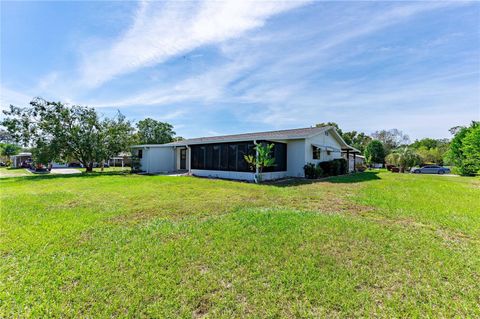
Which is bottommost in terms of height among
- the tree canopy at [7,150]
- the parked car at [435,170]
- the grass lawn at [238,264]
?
the grass lawn at [238,264]

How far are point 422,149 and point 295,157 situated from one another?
41.3m

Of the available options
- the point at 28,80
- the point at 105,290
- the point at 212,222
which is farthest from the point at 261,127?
the point at 105,290

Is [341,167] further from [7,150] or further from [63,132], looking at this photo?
[7,150]

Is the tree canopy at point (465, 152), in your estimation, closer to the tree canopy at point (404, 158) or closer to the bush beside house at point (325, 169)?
the tree canopy at point (404, 158)

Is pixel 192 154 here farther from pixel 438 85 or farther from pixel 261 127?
pixel 438 85

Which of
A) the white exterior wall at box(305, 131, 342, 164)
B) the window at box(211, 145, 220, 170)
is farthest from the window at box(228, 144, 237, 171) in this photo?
the white exterior wall at box(305, 131, 342, 164)

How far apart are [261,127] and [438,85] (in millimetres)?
16947

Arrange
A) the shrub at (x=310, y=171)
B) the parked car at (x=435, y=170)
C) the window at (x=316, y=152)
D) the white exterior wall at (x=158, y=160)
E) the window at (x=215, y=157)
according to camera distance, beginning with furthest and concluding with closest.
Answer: the parked car at (x=435, y=170), the white exterior wall at (x=158, y=160), the window at (x=316, y=152), the window at (x=215, y=157), the shrub at (x=310, y=171)

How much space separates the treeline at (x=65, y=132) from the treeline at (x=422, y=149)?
30.2 m

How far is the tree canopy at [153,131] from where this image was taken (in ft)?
132

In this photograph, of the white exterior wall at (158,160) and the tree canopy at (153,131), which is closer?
the white exterior wall at (158,160)

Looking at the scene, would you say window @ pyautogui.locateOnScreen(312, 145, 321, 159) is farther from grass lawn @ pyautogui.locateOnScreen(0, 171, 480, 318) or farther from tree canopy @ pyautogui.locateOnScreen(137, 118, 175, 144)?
tree canopy @ pyautogui.locateOnScreen(137, 118, 175, 144)

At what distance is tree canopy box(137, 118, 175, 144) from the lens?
40.2 m

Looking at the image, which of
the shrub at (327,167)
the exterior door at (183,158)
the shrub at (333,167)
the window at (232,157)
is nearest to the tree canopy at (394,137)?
the shrub at (333,167)
